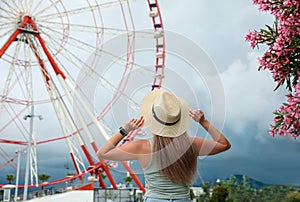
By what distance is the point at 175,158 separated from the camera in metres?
2.43

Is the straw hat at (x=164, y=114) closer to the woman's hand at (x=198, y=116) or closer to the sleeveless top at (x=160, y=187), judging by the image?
the woman's hand at (x=198, y=116)

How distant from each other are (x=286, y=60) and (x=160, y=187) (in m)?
1.34


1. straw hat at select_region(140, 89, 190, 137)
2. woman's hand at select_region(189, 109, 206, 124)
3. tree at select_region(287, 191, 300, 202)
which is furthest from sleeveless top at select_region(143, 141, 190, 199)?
tree at select_region(287, 191, 300, 202)

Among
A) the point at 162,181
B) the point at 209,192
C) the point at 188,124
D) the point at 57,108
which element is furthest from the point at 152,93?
the point at 209,192

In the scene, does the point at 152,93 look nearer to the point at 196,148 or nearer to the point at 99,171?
the point at 196,148

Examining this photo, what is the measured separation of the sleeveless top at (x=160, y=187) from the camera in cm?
245

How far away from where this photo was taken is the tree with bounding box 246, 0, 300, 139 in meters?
2.93

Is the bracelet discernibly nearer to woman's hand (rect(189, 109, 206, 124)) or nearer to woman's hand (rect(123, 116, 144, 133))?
woman's hand (rect(123, 116, 144, 133))

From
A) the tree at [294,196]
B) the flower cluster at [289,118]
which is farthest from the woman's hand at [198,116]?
the tree at [294,196]

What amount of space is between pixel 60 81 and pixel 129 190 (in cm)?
532

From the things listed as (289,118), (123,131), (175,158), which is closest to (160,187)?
(175,158)

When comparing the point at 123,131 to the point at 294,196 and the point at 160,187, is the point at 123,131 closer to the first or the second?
the point at 160,187

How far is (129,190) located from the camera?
18375 millimetres

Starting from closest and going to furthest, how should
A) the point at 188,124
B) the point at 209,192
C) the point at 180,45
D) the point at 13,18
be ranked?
the point at 188,124 < the point at 180,45 < the point at 13,18 < the point at 209,192
